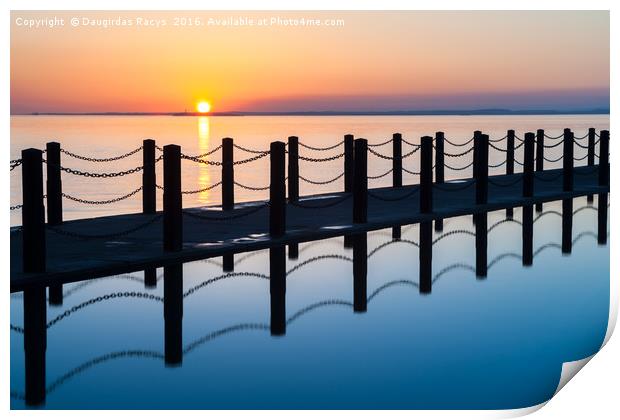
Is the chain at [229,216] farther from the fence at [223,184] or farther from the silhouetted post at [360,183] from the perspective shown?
→ the silhouetted post at [360,183]

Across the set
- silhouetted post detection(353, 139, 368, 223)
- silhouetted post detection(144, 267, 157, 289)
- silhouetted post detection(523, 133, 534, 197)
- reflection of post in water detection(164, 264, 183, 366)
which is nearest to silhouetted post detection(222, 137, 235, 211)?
silhouetted post detection(353, 139, 368, 223)

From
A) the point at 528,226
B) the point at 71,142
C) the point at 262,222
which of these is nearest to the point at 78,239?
the point at 262,222

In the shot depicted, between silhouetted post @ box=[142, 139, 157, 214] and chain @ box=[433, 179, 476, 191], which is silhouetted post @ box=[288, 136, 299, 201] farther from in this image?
chain @ box=[433, 179, 476, 191]

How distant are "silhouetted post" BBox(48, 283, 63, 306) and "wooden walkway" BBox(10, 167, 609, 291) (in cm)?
14

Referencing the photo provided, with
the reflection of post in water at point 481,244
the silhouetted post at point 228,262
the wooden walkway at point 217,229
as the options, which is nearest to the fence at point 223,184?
the wooden walkway at point 217,229

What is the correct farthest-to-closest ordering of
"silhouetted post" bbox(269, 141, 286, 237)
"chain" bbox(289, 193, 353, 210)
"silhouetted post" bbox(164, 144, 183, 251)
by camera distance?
"chain" bbox(289, 193, 353, 210) < "silhouetted post" bbox(269, 141, 286, 237) < "silhouetted post" bbox(164, 144, 183, 251)

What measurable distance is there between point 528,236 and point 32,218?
282 inches

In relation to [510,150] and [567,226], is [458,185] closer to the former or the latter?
[510,150]

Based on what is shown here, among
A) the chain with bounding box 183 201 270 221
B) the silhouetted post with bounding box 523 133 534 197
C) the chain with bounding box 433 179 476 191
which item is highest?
the silhouetted post with bounding box 523 133 534 197

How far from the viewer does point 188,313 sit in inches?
379

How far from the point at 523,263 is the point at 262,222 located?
3.18 m

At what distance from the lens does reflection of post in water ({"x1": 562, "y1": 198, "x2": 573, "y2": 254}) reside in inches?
563

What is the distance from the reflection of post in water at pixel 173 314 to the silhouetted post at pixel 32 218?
3.76ft
